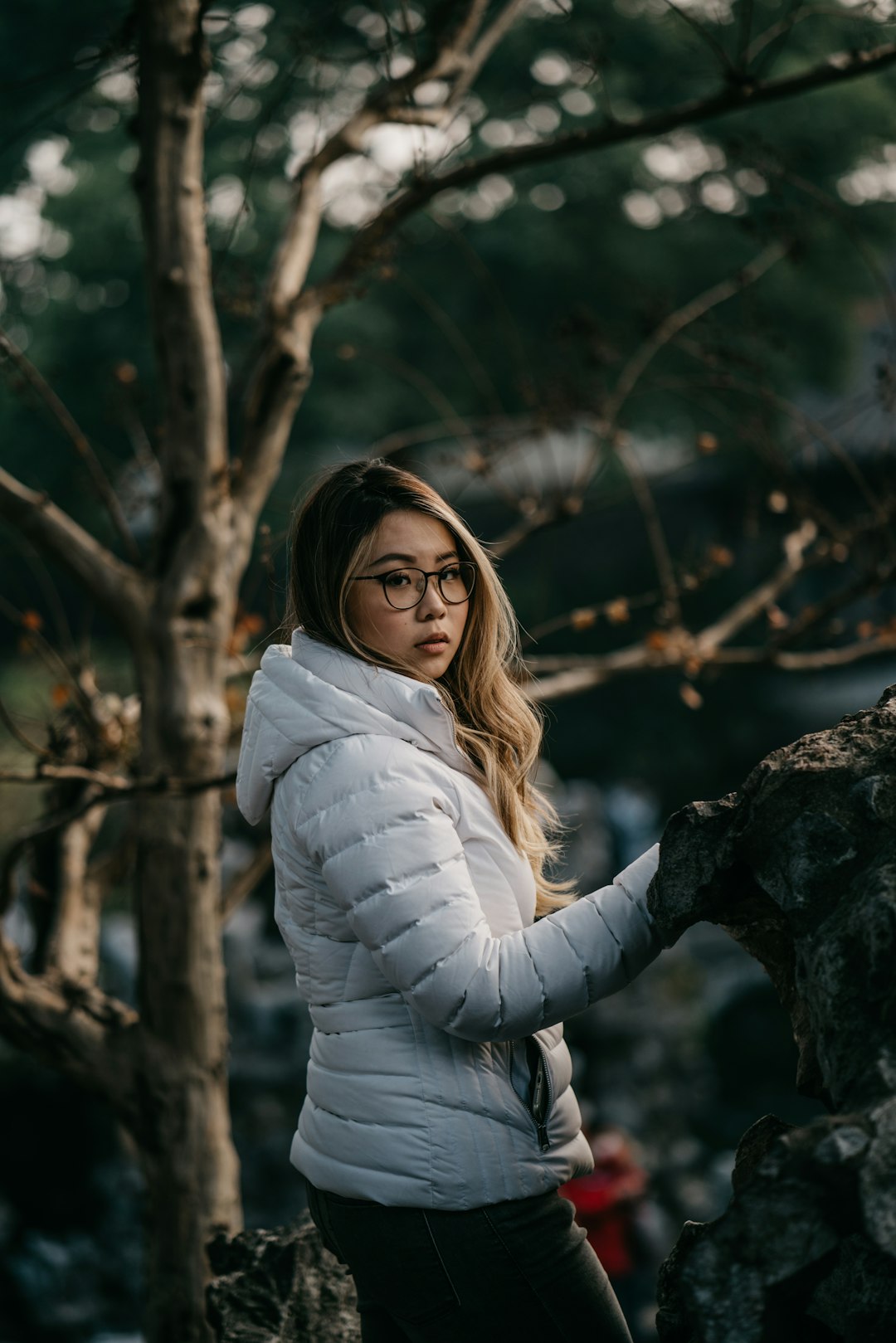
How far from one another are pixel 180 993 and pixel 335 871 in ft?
4.27

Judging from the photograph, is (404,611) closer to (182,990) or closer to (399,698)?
(399,698)

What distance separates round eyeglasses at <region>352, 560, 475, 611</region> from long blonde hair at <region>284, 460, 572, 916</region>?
0.03 metres

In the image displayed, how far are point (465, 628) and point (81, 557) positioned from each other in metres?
1.35

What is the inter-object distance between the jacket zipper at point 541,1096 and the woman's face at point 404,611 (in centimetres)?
42

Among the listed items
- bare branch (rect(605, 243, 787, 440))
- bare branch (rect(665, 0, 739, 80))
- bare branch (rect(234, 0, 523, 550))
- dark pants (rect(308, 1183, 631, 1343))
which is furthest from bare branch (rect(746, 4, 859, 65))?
dark pants (rect(308, 1183, 631, 1343))

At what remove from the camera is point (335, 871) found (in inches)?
46.3

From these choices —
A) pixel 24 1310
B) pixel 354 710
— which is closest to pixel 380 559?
pixel 354 710

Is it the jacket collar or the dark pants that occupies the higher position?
the jacket collar

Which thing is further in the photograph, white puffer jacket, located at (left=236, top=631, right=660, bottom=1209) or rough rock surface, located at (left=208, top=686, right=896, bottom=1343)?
white puffer jacket, located at (left=236, top=631, right=660, bottom=1209)

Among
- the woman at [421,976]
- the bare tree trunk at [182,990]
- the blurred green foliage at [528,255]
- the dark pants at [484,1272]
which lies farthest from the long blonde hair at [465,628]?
the blurred green foliage at [528,255]

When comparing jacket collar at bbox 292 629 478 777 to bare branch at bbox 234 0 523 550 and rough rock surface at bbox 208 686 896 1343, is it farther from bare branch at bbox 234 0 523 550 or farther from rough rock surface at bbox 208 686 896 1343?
bare branch at bbox 234 0 523 550

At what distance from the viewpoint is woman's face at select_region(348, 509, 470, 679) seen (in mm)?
1375

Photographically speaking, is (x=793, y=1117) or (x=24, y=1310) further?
(x=793, y=1117)

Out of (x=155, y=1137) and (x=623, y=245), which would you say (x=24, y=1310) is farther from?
(x=623, y=245)
